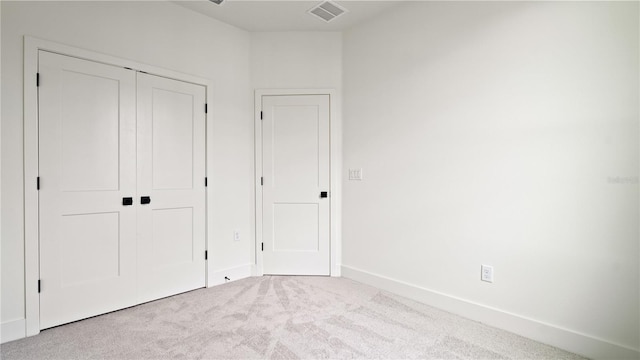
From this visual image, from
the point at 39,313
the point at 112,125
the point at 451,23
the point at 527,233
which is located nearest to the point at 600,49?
the point at 451,23

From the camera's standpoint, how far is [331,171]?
3.38 metres

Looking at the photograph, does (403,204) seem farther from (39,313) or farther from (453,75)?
(39,313)

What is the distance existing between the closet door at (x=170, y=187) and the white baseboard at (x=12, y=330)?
736mm

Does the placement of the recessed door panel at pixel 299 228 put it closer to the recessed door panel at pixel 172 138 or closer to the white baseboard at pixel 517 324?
the white baseboard at pixel 517 324

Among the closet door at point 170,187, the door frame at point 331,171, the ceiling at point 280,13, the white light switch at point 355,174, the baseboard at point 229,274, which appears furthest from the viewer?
the door frame at point 331,171

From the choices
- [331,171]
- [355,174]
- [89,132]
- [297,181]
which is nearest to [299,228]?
[297,181]

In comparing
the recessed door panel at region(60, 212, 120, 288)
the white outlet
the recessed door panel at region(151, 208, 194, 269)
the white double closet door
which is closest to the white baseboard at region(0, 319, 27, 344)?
the white double closet door

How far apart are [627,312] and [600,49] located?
157cm

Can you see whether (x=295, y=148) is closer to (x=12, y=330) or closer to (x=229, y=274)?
(x=229, y=274)

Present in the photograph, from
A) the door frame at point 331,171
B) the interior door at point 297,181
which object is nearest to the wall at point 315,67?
the door frame at point 331,171

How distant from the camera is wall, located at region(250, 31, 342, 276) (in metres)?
3.38

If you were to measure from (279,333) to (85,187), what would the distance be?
190cm

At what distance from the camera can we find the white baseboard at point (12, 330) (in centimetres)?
200

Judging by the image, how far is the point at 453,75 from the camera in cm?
249
